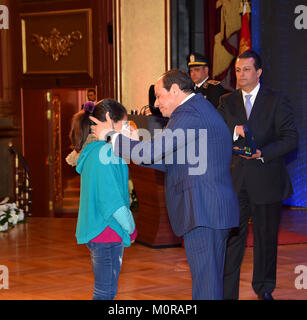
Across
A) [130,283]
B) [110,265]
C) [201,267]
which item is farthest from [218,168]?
[130,283]

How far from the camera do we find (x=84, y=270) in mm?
5320

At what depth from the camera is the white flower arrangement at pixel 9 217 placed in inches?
290

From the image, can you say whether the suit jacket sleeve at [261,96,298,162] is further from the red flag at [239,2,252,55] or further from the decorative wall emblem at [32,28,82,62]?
the decorative wall emblem at [32,28,82,62]

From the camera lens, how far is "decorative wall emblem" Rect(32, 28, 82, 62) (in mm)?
9219

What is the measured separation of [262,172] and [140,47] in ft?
15.3

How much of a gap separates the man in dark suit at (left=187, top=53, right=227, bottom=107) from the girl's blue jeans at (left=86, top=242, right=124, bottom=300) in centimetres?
277

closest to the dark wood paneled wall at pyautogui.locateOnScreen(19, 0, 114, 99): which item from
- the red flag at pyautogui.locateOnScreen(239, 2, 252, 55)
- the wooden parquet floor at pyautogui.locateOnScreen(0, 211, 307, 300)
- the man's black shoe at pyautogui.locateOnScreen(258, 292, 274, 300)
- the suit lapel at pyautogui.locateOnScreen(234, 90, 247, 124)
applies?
the red flag at pyautogui.locateOnScreen(239, 2, 252, 55)

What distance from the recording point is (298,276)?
498 centimetres

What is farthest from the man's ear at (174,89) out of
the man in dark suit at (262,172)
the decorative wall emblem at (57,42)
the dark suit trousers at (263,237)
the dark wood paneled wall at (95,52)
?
the decorative wall emblem at (57,42)

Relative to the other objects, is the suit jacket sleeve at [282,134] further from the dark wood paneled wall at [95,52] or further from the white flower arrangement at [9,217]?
the dark wood paneled wall at [95,52]

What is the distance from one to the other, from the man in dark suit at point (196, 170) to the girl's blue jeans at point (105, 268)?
34 centimetres

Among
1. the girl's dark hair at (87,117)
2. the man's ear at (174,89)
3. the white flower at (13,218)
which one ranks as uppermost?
the man's ear at (174,89)

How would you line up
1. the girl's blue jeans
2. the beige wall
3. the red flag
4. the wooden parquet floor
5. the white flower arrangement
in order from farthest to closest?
the beige wall, the red flag, the white flower arrangement, the wooden parquet floor, the girl's blue jeans

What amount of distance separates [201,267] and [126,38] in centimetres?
611
